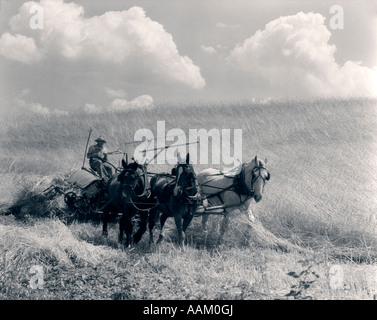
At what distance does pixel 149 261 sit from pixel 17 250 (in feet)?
7.24

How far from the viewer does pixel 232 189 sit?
35.8ft

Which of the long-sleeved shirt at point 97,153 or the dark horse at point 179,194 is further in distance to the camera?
the long-sleeved shirt at point 97,153

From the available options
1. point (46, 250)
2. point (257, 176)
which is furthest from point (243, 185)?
point (46, 250)

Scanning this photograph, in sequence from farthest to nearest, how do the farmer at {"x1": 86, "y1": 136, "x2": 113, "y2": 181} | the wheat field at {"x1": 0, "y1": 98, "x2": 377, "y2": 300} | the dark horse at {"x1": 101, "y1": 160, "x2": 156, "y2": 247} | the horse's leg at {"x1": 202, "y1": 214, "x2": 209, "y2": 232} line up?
the farmer at {"x1": 86, "y1": 136, "x2": 113, "y2": 181} → the horse's leg at {"x1": 202, "y1": 214, "x2": 209, "y2": 232} → the dark horse at {"x1": 101, "y1": 160, "x2": 156, "y2": 247} → the wheat field at {"x1": 0, "y1": 98, "x2": 377, "y2": 300}

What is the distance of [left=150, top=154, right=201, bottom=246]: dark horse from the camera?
912 cm

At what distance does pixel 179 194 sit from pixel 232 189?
1868 millimetres

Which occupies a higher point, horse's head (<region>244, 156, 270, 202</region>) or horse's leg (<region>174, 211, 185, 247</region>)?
horse's head (<region>244, 156, 270, 202</region>)

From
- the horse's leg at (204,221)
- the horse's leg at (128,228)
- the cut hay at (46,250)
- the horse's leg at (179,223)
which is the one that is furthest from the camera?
the horse's leg at (204,221)

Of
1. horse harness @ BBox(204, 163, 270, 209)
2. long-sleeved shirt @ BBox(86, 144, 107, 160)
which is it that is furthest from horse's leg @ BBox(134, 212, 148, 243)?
long-sleeved shirt @ BBox(86, 144, 107, 160)

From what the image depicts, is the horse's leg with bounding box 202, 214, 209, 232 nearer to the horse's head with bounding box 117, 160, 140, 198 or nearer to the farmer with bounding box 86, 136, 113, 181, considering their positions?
the farmer with bounding box 86, 136, 113, 181

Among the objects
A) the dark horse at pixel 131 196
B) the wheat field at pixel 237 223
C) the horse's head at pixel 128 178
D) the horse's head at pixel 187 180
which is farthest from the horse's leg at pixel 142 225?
the horse's head at pixel 187 180

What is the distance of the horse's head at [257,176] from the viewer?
33.0 ft

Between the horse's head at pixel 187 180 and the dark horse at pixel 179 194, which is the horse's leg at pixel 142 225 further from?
the horse's head at pixel 187 180
